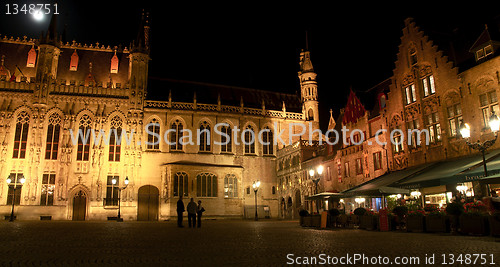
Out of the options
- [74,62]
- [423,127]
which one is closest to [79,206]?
[74,62]

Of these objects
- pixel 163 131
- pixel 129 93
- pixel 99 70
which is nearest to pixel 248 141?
pixel 163 131

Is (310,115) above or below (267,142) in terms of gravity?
above

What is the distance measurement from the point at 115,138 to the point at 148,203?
8027 millimetres

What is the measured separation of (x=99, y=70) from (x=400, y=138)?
35135mm

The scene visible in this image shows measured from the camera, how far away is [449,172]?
19438 millimetres

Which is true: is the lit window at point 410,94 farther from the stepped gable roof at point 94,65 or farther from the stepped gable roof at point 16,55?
the stepped gable roof at point 16,55

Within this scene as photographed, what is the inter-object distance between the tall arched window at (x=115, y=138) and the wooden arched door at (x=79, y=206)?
4.79 meters

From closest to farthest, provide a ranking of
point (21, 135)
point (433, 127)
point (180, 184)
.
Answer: point (433, 127) → point (21, 135) → point (180, 184)

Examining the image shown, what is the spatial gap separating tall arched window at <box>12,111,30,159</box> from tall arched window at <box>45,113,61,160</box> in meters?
2.14

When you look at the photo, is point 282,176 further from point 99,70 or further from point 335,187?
point 99,70

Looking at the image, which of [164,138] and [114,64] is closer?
[164,138]

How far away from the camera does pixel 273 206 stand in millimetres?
46375

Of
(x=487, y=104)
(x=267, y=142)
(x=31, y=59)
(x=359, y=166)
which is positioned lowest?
(x=359, y=166)

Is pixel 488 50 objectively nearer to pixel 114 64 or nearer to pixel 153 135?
pixel 153 135
